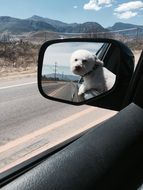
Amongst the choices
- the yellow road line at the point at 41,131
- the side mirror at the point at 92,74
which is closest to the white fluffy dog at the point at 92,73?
the side mirror at the point at 92,74

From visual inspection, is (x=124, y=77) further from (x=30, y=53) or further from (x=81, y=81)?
(x=30, y=53)

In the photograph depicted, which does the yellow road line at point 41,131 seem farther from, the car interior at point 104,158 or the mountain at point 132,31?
the car interior at point 104,158

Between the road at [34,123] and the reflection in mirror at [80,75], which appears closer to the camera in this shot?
the reflection in mirror at [80,75]

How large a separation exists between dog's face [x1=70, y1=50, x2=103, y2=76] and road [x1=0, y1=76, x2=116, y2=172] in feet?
8.31

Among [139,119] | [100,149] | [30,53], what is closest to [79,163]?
[100,149]

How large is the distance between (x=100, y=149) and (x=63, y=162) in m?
0.23

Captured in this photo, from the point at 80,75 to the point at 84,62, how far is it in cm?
20

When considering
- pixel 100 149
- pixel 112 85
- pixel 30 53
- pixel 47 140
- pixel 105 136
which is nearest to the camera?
pixel 100 149

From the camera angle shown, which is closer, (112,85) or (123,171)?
(123,171)

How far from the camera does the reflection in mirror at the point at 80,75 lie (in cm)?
233

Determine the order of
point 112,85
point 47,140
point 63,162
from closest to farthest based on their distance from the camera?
point 63,162, point 112,85, point 47,140

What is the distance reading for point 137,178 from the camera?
185 cm

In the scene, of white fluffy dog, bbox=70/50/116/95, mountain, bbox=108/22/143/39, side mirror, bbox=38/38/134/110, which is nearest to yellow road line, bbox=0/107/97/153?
mountain, bbox=108/22/143/39

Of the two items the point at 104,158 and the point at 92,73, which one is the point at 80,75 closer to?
the point at 92,73
